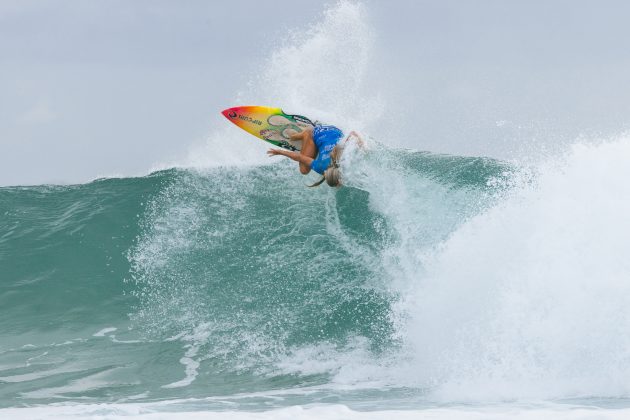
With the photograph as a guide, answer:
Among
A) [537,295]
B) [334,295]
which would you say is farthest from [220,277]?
[537,295]

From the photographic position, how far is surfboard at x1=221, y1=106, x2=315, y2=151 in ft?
36.7

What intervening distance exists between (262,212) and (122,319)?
9.51 ft

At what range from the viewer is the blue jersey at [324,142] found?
10.00m

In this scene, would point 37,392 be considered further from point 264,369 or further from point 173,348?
point 264,369

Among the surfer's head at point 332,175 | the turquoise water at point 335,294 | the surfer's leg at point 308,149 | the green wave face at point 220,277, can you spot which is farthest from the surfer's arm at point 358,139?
the surfer's leg at point 308,149

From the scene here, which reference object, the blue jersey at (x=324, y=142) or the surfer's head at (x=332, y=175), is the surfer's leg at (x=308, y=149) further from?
the surfer's head at (x=332, y=175)

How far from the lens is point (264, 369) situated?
23.8 ft

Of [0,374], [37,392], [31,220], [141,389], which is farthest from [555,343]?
[31,220]

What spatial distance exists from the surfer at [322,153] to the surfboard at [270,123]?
→ 60cm

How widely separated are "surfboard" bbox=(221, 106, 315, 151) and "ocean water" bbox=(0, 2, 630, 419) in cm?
53

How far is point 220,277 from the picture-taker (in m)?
9.81

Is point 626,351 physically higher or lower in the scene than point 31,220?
lower

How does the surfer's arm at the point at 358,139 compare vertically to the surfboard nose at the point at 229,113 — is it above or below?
below

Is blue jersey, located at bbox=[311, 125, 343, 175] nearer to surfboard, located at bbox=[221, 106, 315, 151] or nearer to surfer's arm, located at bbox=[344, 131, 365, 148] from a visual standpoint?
surfer's arm, located at bbox=[344, 131, 365, 148]
